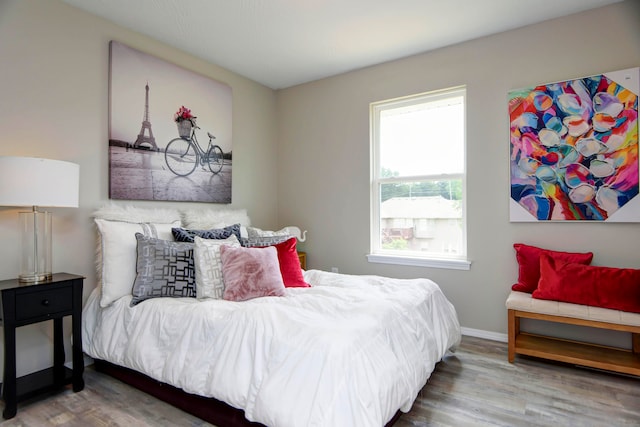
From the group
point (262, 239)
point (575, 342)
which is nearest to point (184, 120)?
point (262, 239)

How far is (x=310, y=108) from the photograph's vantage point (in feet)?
13.8

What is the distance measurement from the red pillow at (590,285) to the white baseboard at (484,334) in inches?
24.5

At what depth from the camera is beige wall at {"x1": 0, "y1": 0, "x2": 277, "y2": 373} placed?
232 centimetres

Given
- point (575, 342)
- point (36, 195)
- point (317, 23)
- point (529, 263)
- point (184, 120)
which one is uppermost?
point (317, 23)

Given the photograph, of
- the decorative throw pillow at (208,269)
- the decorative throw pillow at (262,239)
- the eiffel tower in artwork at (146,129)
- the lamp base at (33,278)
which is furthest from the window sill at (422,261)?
the lamp base at (33,278)

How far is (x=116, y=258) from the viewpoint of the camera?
2428 mm

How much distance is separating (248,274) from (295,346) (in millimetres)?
847

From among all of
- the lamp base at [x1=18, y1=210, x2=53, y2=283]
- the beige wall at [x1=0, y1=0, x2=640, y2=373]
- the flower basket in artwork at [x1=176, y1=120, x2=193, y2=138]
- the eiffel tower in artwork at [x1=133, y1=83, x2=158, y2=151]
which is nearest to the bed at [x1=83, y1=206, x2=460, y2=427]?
the lamp base at [x1=18, y1=210, x2=53, y2=283]

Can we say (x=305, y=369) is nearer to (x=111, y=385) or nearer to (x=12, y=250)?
(x=111, y=385)

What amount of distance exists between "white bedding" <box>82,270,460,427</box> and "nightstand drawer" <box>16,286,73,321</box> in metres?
0.25

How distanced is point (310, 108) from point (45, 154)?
8.56ft

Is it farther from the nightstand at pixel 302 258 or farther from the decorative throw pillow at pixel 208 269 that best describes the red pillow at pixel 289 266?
the nightstand at pixel 302 258

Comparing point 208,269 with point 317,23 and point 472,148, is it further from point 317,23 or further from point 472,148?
point 472,148

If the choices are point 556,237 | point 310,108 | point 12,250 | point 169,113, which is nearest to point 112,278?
point 12,250
